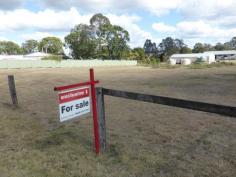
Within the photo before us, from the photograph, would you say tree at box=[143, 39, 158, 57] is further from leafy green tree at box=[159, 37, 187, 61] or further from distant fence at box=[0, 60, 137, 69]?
distant fence at box=[0, 60, 137, 69]

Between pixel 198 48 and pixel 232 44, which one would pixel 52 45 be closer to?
pixel 198 48

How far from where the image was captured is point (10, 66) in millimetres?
49562

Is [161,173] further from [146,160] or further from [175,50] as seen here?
[175,50]

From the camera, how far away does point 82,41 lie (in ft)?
256

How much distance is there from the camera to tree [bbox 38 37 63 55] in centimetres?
10494

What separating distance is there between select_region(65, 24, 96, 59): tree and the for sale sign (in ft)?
245

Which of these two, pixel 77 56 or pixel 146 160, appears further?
pixel 77 56

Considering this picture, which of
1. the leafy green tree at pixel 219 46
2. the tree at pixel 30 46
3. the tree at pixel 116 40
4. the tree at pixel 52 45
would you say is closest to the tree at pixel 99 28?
the tree at pixel 116 40

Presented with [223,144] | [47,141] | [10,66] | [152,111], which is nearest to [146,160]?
[223,144]

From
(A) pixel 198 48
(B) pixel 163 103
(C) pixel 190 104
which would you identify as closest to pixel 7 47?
(A) pixel 198 48

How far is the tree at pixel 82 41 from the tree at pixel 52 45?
79.6 feet

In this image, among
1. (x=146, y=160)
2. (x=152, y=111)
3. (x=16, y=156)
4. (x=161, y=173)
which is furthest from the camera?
(x=152, y=111)

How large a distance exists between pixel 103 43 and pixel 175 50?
65.6 metres

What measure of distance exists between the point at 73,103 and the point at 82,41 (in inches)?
2972
